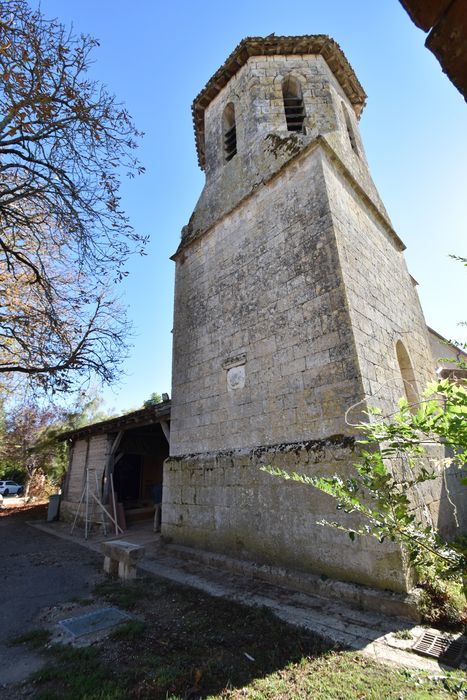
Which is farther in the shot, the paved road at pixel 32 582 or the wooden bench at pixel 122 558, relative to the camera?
the wooden bench at pixel 122 558

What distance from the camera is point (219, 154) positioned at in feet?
27.0

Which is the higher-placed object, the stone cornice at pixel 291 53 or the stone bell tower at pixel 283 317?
the stone cornice at pixel 291 53

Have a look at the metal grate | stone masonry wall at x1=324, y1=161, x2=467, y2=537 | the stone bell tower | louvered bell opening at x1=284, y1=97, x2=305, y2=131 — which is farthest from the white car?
the metal grate

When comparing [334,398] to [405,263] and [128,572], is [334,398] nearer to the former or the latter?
[128,572]

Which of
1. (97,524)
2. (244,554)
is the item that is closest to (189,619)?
(244,554)

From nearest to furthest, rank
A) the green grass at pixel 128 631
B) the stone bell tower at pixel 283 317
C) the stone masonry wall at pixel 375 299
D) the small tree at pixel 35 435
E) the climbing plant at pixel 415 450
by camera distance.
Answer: the climbing plant at pixel 415 450
the green grass at pixel 128 631
the stone bell tower at pixel 283 317
the stone masonry wall at pixel 375 299
the small tree at pixel 35 435

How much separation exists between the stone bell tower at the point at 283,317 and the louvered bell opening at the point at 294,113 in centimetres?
4

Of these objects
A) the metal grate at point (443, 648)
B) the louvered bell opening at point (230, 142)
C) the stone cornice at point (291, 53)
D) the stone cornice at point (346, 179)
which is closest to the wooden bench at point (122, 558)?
the metal grate at point (443, 648)

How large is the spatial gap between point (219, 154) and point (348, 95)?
3708mm

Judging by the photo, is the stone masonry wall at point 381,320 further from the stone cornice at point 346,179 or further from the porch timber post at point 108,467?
the porch timber post at point 108,467

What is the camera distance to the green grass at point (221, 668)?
7.99 feet

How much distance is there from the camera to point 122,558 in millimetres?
5215

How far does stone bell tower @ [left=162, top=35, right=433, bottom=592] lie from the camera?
457cm

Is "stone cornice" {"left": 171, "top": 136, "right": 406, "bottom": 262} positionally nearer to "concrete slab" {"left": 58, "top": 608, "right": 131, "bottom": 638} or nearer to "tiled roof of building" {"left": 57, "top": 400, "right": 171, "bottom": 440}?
"tiled roof of building" {"left": 57, "top": 400, "right": 171, "bottom": 440}
